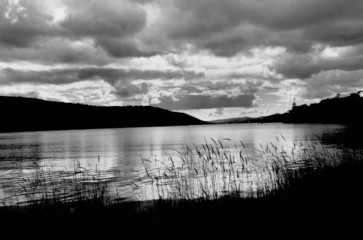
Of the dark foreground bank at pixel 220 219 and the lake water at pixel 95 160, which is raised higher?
the dark foreground bank at pixel 220 219

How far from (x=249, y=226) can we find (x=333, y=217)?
2789mm

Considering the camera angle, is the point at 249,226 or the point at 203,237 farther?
the point at 249,226

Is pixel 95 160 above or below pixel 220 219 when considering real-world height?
below

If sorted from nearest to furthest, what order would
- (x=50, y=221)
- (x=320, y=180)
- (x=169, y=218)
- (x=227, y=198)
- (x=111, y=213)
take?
(x=169, y=218), (x=50, y=221), (x=111, y=213), (x=227, y=198), (x=320, y=180)

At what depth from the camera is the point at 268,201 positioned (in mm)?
12945

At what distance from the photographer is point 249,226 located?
1018cm

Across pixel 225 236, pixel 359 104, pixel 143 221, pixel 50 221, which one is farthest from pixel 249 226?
pixel 359 104

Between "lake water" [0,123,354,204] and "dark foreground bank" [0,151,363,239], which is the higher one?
"dark foreground bank" [0,151,363,239]

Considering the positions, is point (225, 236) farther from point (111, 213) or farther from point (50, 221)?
point (50, 221)

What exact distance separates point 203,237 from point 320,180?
8.34 meters

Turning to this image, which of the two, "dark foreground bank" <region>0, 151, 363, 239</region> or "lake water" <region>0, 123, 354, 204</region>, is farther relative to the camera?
"lake water" <region>0, 123, 354, 204</region>

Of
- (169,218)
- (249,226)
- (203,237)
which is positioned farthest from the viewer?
(169,218)

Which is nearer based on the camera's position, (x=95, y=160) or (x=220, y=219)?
(x=220, y=219)

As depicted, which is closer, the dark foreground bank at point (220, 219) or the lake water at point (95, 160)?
the dark foreground bank at point (220, 219)
